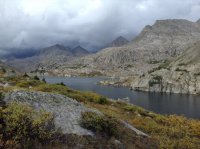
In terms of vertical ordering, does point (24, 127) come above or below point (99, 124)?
above

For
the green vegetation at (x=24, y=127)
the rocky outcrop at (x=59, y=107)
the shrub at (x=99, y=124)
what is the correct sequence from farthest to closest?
the shrub at (x=99, y=124)
the rocky outcrop at (x=59, y=107)
the green vegetation at (x=24, y=127)

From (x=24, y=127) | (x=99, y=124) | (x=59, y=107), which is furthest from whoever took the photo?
(x=59, y=107)

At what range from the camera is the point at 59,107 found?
1855 centimetres

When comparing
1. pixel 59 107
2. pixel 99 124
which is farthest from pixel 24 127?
pixel 59 107

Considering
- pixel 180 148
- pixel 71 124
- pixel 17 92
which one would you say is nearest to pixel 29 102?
pixel 17 92

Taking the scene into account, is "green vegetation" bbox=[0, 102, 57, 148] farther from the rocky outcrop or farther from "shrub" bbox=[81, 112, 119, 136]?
"shrub" bbox=[81, 112, 119, 136]

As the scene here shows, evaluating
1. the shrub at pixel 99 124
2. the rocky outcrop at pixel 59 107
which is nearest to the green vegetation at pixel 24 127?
the rocky outcrop at pixel 59 107

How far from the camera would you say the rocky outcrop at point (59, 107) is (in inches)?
637

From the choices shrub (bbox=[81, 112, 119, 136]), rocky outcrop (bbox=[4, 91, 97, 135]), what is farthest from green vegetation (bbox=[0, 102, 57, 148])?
shrub (bbox=[81, 112, 119, 136])

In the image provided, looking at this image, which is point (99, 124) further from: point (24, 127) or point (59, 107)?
point (24, 127)

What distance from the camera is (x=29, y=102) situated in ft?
58.7

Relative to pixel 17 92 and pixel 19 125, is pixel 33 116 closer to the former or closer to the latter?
pixel 19 125

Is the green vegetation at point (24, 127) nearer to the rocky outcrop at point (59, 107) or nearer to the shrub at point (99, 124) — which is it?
the rocky outcrop at point (59, 107)

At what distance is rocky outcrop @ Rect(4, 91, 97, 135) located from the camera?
1617 centimetres
